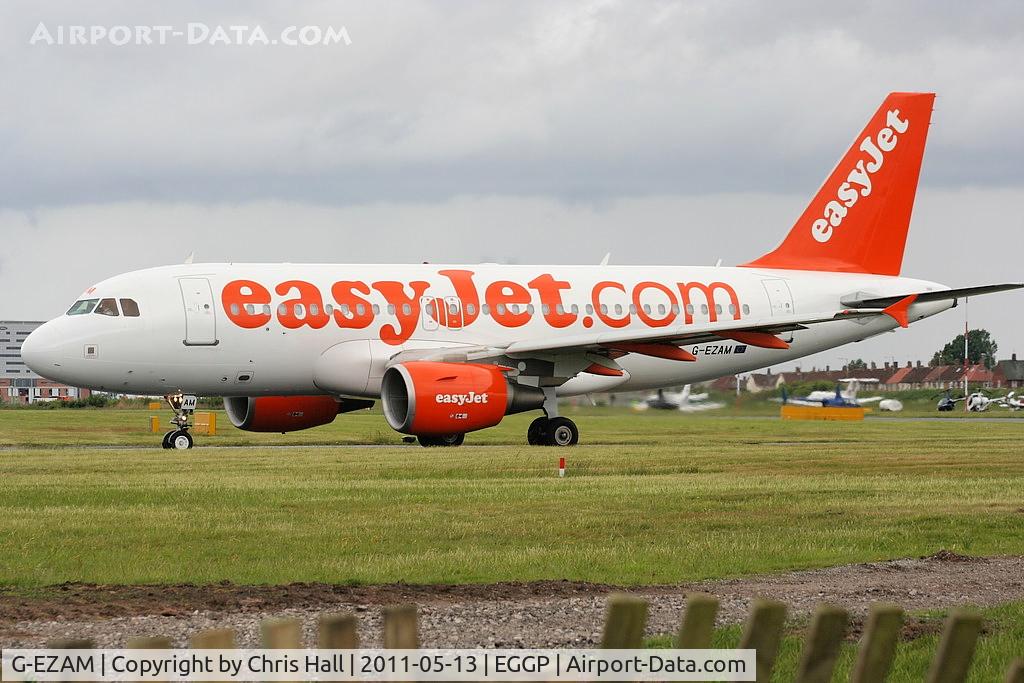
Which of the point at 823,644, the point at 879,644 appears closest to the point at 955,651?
the point at 879,644

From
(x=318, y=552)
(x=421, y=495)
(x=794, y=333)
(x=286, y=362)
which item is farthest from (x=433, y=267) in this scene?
(x=318, y=552)

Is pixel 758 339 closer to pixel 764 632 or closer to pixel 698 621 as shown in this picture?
pixel 764 632

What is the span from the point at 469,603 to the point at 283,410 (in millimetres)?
23988

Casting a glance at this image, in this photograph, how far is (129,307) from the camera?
97.3ft

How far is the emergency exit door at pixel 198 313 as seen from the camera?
29609 mm

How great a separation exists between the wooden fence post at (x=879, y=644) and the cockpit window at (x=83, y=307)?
26831 millimetres

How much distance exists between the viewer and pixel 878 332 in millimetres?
37562

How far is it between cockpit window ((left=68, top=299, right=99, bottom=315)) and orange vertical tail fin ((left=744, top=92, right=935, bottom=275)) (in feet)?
52.3

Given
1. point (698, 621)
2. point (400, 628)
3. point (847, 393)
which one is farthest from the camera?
point (847, 393)

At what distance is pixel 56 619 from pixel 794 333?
28.8 meters

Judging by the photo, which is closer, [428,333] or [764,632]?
[764,632]

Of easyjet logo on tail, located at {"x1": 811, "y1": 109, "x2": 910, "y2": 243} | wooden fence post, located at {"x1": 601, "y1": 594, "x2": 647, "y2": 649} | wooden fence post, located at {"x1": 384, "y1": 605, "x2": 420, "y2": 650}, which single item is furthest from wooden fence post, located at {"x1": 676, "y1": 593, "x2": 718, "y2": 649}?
easyjet logo on tail, located at {"x1": 811, "y1": 109, "x2": 910, "y2": 243}

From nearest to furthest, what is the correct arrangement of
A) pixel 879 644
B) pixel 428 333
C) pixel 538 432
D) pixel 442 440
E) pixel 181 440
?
1. pixel 879 644
2. pixel 181 440
3. pixel 442 440
4. pixel 428 333
5. pixel 538 432

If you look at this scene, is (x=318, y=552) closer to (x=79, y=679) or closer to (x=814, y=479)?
(x=79, y=679)
